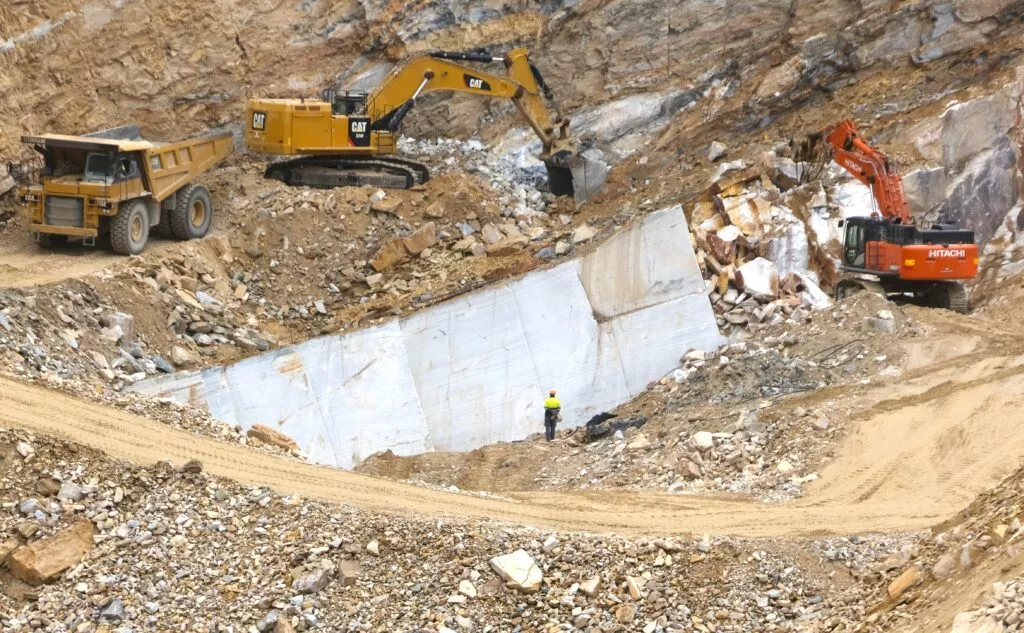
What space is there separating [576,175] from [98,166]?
784 cm

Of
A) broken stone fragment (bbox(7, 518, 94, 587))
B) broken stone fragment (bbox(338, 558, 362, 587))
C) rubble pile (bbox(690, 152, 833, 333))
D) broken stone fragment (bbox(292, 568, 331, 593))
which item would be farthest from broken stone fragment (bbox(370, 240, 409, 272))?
broken stone fragment (bbox(292, 568, 331, 593))

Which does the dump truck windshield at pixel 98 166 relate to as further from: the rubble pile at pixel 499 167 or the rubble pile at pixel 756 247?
the rubble pile at pixel 756 247

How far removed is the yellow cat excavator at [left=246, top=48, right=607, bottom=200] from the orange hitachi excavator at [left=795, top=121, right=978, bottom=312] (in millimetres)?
4887

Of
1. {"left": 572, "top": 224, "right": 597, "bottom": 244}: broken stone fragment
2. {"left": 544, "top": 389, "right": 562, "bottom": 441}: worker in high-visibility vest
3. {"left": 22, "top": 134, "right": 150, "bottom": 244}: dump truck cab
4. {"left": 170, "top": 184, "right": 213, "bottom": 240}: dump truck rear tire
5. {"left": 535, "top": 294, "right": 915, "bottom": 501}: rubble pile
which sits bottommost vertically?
{"left": 544, "top": 389, "right": 562, "bottom": 441}: worker in high-visibility vest

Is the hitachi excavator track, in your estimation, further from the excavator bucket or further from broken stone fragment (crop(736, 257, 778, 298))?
broken stone fragment (crop(736, 257, 778, 298))

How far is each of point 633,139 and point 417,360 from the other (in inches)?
275

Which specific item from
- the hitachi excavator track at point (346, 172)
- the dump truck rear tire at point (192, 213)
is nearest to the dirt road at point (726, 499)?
the dump truck rear tire at point (192, 213)

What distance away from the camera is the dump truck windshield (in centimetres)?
1722

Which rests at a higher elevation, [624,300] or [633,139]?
[633,139]

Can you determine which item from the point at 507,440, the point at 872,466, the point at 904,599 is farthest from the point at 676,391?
the point at 904,599

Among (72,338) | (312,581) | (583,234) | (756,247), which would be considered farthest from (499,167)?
(312,581)

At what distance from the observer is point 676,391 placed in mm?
15500

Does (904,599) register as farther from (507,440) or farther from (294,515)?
(507,440)

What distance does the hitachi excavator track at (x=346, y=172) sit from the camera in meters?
20.7
